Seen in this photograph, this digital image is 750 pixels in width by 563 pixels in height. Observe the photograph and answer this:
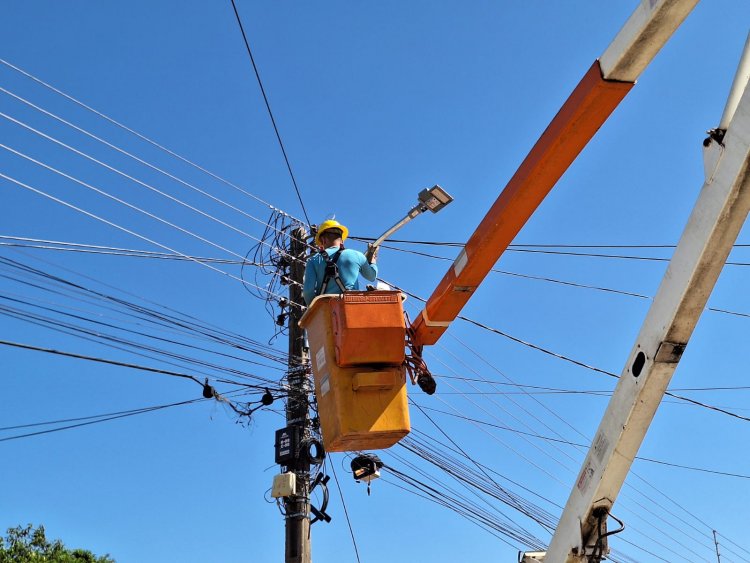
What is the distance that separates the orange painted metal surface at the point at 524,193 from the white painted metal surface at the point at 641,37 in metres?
0.07

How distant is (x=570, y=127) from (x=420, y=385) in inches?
71.4

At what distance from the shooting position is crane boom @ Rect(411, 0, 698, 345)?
4020 millimetres

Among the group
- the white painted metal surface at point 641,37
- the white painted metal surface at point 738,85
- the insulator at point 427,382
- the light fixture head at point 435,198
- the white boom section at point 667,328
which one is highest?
the light fixture head at point 435,198

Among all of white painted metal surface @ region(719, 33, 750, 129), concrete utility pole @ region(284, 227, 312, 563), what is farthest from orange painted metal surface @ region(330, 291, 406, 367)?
concrete utility pole @ region(284, 227, 312, 563)

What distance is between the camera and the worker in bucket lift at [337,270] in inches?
215

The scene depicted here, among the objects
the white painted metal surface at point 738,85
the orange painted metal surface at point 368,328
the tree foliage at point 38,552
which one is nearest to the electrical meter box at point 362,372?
the orange painted metal surface at point 368,328

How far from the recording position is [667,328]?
3570 mm

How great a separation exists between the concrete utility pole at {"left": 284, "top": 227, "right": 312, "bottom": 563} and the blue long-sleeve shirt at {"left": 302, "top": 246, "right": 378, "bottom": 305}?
454 cm

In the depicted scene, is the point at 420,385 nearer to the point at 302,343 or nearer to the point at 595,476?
the point at 595,476

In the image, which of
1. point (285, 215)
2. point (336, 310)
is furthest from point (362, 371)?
point (285, 215)

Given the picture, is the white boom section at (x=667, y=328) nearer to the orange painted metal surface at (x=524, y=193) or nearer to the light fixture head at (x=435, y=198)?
the orange painted metal surface at (x=524, y=193)

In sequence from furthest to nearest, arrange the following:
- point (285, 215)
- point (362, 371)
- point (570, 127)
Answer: point (285, 215), point (362, 371), point (570, 127)

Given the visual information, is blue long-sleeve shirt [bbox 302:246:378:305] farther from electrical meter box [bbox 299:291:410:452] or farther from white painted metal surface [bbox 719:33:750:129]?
white painted metal surface [bbox 719:33:750:129]

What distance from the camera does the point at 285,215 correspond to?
1130 centimetres
